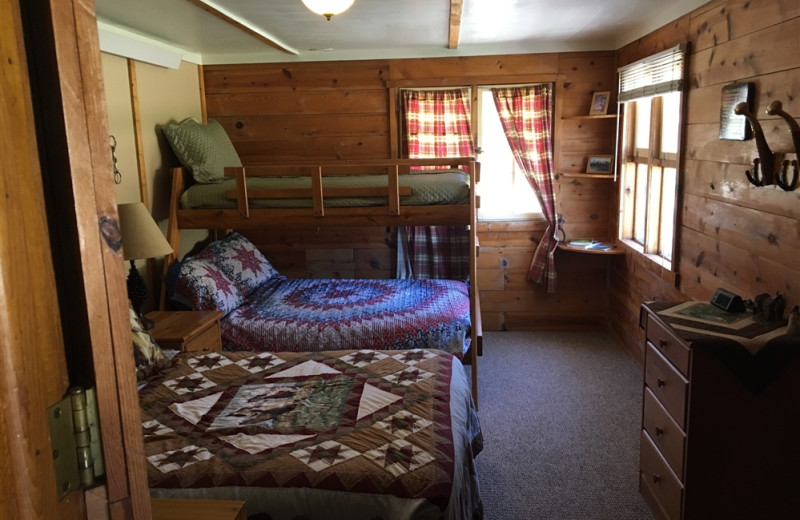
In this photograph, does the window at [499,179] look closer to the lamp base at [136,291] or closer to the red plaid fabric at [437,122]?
the red plaid fabric at [437,122]

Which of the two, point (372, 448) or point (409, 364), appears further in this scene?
point (409, 364)

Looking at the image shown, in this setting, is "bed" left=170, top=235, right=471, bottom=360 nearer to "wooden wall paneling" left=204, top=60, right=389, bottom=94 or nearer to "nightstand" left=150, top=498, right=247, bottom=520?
"wooden wall paneling" left=204, top=60, right=389, bottom=94

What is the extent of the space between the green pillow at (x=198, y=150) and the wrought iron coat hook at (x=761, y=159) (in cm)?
297

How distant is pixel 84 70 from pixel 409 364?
2138mm

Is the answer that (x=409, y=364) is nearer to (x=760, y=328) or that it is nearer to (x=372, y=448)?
(x=372, y=448)

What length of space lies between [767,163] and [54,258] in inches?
96.7

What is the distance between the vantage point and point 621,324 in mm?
4469

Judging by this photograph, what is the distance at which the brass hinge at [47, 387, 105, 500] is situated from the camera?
0.60 meters

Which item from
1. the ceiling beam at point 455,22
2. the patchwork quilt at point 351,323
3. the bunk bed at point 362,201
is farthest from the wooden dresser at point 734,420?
the ceiling beam at point 455,22

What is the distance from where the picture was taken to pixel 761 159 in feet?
7.60

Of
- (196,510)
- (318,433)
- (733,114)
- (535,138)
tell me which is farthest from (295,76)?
(196,510)

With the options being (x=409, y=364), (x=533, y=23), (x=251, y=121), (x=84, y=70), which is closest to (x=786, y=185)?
(x=409, y=364)

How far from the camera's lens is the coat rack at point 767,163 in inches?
83.7

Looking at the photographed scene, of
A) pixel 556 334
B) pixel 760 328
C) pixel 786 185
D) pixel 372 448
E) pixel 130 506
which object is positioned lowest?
pixel 556 334
